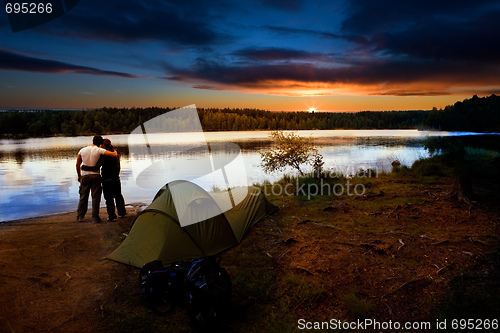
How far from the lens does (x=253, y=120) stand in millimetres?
154875

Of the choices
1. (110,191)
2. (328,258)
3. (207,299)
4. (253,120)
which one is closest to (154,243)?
(207,299)

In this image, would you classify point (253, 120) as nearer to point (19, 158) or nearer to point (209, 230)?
point (19, 158)

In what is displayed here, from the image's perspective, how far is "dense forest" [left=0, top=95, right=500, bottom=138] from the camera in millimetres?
75106

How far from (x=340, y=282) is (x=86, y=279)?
521 centimetres

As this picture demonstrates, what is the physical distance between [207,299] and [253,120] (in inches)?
6013

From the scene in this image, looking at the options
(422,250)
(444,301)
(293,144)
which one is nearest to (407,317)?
(444,301)

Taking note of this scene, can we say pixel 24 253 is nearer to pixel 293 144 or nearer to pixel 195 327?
pixel 195 327

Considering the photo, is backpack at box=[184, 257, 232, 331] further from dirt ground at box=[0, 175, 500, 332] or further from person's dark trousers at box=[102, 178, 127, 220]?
person's dark trousers at box=[102, 178, 127, 220]

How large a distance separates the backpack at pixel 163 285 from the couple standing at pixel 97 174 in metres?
5.45

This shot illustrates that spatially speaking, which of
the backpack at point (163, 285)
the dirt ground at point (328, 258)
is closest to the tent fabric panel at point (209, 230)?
the dirt ground at point (328, 258)

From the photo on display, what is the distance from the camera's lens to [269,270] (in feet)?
20.8

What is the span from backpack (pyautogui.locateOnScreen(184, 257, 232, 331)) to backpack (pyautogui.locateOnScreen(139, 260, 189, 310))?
581 mm

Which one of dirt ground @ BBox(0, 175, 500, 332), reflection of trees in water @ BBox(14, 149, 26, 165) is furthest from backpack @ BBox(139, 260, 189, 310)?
reflection of trees in water @ BBox(14, 149, 26, 165)

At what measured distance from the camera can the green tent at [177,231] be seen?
6.64 m
